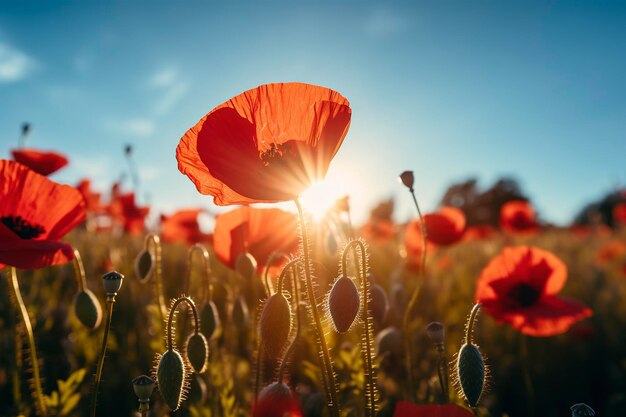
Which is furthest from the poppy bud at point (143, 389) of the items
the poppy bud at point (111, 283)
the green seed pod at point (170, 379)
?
the poppy bud at point (111, 283)

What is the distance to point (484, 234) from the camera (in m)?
7.61

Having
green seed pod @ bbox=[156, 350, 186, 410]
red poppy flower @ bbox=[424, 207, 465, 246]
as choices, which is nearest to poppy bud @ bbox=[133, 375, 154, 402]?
green seed pod @ bbox=[156, 350, 186, 410]

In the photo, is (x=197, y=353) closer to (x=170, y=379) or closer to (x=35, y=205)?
(x=170, y=379)

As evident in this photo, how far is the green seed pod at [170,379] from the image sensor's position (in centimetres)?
124

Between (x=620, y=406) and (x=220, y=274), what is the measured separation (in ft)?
11.0

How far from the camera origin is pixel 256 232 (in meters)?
2.19

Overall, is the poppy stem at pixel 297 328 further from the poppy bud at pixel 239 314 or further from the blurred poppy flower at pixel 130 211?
the blurred poppy flower at pixel 130 211

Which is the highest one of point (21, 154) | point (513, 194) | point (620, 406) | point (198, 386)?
point (513, 194)

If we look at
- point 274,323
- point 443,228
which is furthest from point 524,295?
point 274,323

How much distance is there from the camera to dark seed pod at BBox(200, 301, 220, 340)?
179 cm

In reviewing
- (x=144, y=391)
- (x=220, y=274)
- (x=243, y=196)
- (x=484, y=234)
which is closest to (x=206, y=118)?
(x=243, y=196)

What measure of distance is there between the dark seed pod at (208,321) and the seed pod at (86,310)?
0.34m

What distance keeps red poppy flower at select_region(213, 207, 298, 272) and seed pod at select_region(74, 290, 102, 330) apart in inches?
20.1

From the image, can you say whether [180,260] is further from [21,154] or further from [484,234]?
[484,234]
